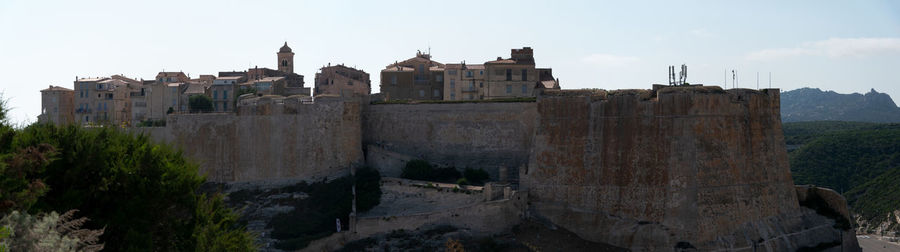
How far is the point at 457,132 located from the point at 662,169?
11.0m

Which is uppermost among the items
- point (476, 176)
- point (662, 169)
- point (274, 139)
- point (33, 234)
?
point (274, 139)

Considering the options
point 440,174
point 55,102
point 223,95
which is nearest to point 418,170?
point 440,174

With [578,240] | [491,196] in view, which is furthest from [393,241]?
[578,240]

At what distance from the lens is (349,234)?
1400 inches

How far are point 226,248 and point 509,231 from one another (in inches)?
590

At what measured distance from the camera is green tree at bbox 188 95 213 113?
176 feet

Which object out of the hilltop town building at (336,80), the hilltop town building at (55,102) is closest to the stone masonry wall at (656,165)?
the hilltop town building at (336,80)

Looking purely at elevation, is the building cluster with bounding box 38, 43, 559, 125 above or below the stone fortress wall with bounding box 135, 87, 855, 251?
above

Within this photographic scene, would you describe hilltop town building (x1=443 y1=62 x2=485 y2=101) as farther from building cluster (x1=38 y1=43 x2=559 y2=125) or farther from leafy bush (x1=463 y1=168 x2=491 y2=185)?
leafy bush (x1=463 y1=168 x2=491 y2=185)

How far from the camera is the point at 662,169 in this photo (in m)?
33.2

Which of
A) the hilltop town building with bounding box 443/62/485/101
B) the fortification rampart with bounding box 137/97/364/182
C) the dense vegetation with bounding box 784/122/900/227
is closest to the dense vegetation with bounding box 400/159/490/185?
the fortification rampart with bounding box 137/97/364/182

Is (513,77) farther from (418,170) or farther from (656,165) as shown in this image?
(656,165)

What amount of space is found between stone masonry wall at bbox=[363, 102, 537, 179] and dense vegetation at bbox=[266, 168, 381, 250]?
2326mm

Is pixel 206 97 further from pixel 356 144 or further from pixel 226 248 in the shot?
pixel 226 248
